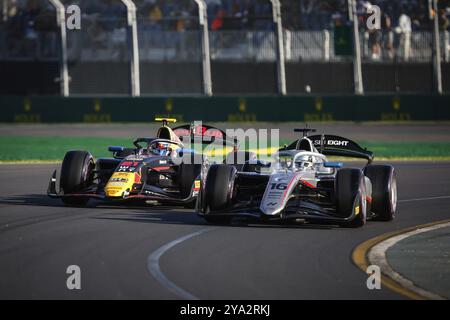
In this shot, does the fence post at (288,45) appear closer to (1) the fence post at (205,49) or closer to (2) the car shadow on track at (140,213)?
(1) the fence post at (205,49)

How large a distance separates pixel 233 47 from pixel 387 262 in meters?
25.4

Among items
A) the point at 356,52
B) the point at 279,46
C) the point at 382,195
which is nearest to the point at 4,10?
the point at 279,46

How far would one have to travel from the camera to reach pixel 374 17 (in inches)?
1350

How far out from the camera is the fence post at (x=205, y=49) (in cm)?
3431

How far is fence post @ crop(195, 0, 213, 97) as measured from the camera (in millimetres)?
34312

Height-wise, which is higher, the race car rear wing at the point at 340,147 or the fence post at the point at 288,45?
the fence post at the point at 288,45

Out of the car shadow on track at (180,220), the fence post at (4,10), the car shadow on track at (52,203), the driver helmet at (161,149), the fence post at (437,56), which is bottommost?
the car shadow on track at (180,220)

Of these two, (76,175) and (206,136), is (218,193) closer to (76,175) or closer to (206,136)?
(76,175)

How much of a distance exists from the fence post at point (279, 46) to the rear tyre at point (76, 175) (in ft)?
61.6

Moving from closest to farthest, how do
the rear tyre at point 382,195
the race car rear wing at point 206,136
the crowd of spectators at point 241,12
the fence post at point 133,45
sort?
the rear tyre at point 382,195 < the race car rear wing at point 206,136 < the fence post at point 133,45 < the crowd of spectators at point 241,12

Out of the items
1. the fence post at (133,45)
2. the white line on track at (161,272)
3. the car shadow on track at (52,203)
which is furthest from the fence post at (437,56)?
the white line on track at (161,272)

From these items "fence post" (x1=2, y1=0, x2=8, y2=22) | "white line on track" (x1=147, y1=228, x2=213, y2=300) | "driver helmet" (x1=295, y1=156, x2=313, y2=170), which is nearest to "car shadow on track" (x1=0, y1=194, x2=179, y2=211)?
"driver helmet" (x1=295, y1=156, x2=313, y2=170)

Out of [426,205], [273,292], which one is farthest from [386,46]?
[273,292]

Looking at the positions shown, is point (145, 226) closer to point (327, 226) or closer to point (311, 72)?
point (327, 226)
